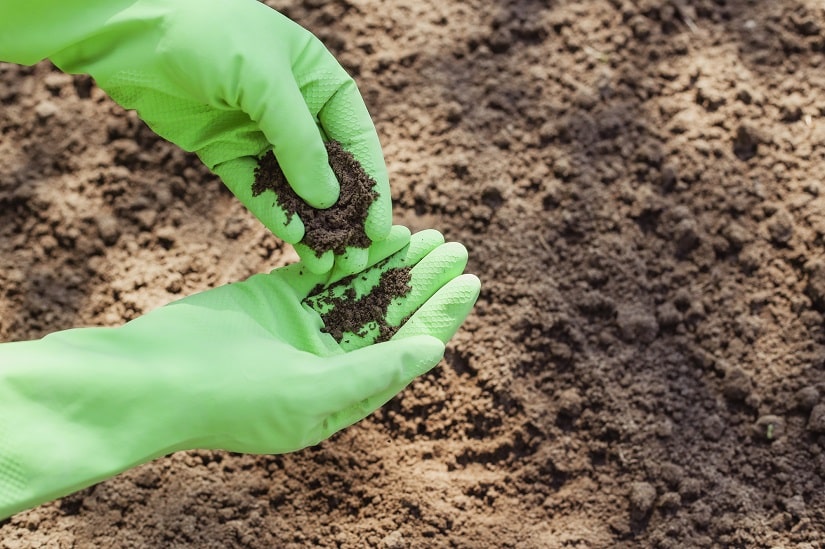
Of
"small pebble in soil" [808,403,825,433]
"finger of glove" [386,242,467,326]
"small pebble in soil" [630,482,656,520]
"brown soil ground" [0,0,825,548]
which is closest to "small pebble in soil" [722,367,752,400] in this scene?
"brown soil ground" [0,0,825,548]

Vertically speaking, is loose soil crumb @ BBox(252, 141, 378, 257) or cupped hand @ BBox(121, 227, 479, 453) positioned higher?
loose soil crumb @ BBox(252, 141, 378, 257)

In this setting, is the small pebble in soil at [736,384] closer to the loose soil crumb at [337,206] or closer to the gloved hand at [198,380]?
the gloved hand at [198,380]

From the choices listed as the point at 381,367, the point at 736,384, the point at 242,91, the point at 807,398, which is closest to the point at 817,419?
the point at 807,398

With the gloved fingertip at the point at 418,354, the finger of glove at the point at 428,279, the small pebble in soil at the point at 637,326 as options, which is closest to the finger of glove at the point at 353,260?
the finger of glove at the point at 428,279

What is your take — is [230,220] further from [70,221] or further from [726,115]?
[726,115]

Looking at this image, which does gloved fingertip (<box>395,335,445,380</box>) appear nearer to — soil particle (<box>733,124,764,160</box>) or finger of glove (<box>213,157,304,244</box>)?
finger of glove (<box>213,157,304,244</box>)

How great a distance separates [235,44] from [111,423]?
716mm

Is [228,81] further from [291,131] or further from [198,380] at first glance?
[198,380]

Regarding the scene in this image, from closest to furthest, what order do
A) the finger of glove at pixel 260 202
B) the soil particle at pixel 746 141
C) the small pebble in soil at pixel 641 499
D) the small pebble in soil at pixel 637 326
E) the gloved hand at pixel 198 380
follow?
1. the gloved hand at pixel 198 380
2. the finger of glove at pixel 260 202
3. the small pebble in soil at pixel 641 499
4. the small pebble in soil at pixel 637 326
5. the soil particle at pixel 746 141

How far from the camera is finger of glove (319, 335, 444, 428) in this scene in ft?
4.65

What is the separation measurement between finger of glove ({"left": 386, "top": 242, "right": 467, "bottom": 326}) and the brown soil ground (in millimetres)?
286

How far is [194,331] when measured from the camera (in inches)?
57.8

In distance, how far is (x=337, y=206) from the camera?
1578mm

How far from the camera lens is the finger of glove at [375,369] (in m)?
1.42
